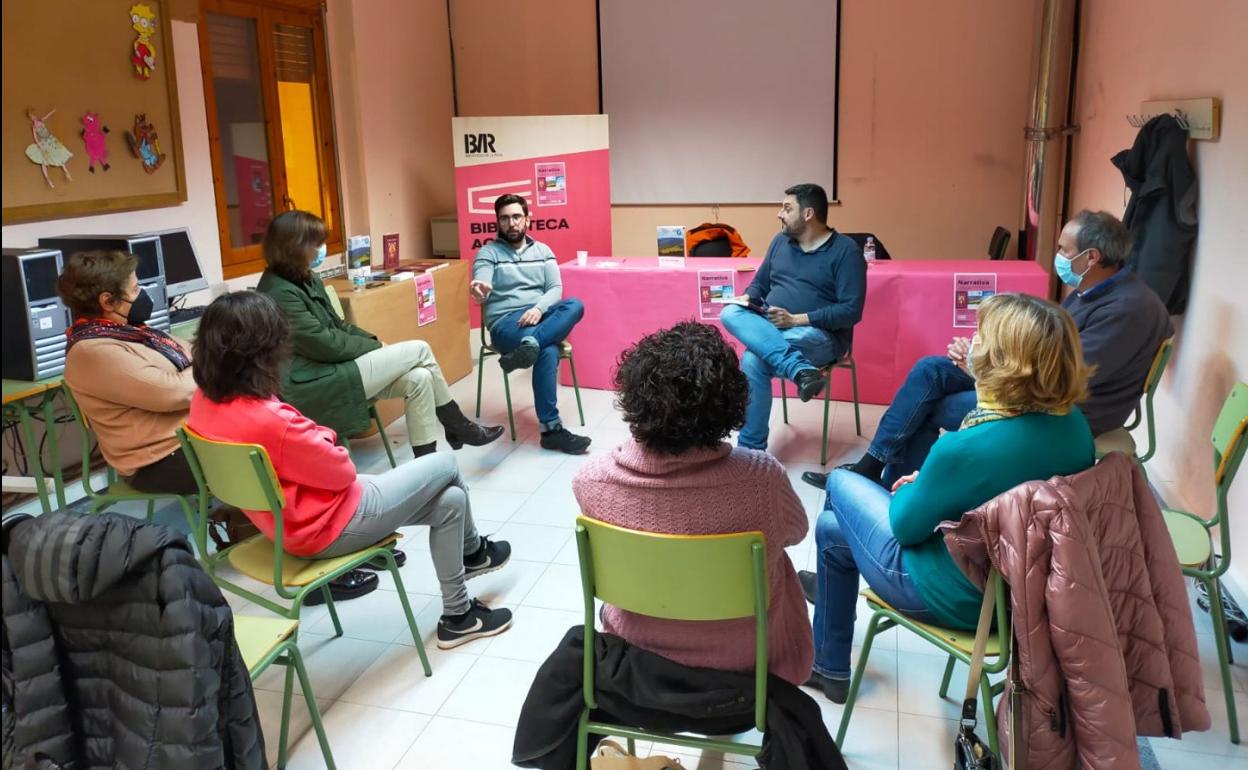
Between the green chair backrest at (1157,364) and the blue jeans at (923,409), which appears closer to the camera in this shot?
the green chair backrest at (1157,364)

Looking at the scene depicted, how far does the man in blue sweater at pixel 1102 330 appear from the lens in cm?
276

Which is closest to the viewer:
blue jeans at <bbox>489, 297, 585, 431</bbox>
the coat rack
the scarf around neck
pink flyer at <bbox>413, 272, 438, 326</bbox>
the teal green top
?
the teal green top

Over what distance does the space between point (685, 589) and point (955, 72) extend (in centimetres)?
550

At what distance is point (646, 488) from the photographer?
5.59ft

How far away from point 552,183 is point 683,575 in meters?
4.65

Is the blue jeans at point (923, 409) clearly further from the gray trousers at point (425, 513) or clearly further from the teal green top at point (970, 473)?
the gray trousers at point (425, 513)

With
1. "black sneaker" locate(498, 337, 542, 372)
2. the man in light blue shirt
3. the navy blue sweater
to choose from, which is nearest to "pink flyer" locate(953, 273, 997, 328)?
the navy blue sweater

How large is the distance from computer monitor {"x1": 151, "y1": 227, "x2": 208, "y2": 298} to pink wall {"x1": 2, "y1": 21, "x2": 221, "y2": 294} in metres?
0.31

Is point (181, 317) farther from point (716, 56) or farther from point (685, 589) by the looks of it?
point (716, 56)

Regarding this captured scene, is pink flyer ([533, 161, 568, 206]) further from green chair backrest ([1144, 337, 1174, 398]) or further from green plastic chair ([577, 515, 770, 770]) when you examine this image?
green plastic chair ([577, 515, 770, 770])

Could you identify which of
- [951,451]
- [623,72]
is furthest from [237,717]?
[623,72]

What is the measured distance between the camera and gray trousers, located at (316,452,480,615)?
2381mm

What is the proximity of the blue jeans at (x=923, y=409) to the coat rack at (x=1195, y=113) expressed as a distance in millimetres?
1159

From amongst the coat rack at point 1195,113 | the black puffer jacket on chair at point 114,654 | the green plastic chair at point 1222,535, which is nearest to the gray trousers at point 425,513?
the black puffer jacket on chair at point 114,654
